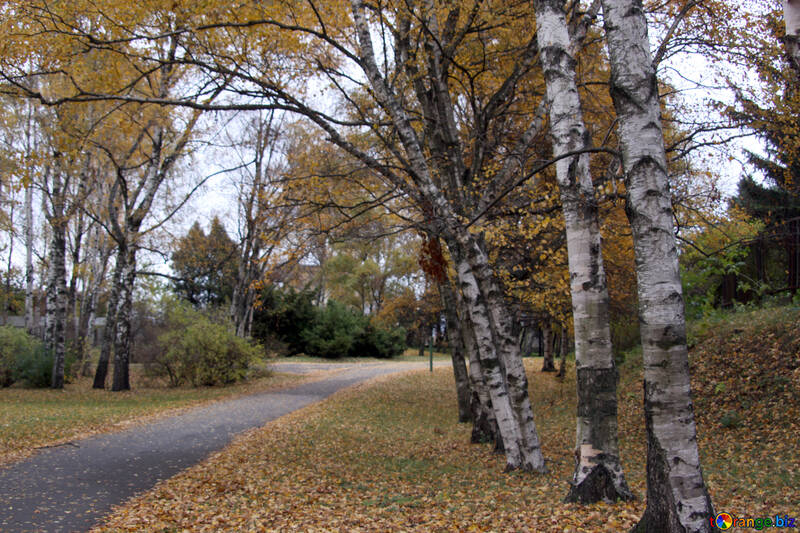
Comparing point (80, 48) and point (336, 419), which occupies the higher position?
point (80, 48)

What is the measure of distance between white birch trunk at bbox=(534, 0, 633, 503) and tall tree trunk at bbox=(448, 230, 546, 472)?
157 centimetres

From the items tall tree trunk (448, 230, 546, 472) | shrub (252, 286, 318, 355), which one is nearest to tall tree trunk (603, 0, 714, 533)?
tall tree trunk (448, 230, 546, 472)

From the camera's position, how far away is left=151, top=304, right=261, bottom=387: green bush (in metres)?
17.3

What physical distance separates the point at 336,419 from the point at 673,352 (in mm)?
9671

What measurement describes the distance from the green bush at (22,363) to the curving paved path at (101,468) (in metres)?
7.42

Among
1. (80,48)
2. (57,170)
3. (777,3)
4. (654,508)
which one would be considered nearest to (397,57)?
(80,48)

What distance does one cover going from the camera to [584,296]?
4.84 metres

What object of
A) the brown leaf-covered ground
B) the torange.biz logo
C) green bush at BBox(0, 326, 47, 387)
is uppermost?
green bush at BBox(0, 326, 47, 387)

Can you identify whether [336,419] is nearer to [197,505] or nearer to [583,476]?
[197,505]

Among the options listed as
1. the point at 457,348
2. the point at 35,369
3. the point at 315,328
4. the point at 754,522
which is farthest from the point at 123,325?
the point at 315,328

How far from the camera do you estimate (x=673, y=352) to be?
3.25 meters

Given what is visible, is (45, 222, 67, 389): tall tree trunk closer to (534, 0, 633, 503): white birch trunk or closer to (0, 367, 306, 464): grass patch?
(0, 367, 306, 464): grass patch

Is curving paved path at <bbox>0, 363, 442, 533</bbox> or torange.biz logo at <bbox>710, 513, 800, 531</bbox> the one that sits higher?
torange.biz logo at <bbox>710, 513, 800, 531</bbox>

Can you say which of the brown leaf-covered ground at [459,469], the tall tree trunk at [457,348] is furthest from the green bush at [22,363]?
the tall tree trunk at [457,348]
